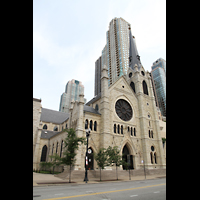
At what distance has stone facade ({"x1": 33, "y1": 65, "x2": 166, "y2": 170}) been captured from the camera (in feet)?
88.4

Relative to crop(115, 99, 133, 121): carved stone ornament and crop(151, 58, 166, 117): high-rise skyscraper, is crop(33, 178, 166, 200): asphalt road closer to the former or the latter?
crop(115, 99, 133, 121): carved stone ornament

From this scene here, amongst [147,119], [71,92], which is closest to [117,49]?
[147,119]

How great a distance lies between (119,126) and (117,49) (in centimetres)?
6102

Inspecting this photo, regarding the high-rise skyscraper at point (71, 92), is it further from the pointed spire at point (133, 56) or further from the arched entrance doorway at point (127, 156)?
the arched entrance doorway at point (127, 156)

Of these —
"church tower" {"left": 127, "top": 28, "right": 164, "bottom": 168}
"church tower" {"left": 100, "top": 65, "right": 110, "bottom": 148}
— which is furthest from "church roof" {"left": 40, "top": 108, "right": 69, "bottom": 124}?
"church tower" {"left": 127, "top": 28, "right": 164, "bottom": 168}

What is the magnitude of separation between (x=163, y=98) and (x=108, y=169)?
326ft

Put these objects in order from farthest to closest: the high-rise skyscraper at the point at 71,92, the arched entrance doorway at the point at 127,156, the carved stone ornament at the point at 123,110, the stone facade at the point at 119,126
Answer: the high-rise skyscraper at the point at 71,92, the carved stone ornament at the point at 123,110, the arched entrance doorway at the point at 127,156, the stone facade at the point at 119,126

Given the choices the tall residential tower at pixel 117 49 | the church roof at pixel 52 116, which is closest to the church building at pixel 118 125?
the church roof at pixel 52 116

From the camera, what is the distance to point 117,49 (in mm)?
81438

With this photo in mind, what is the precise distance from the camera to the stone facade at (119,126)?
26.9 metres

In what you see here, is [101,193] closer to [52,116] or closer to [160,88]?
[52,116]

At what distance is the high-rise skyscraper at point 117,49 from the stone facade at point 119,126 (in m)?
37.7
